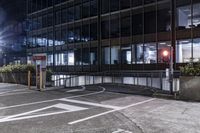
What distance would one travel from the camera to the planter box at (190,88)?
13664 millimetres

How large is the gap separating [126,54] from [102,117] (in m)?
21.6

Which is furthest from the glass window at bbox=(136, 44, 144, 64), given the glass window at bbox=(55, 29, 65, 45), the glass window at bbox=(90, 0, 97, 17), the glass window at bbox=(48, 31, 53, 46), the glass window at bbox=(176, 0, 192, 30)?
the glass window at bbox=(48, 31, 53, 46)

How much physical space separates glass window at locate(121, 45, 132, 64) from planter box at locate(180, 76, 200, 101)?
16678 millimetres

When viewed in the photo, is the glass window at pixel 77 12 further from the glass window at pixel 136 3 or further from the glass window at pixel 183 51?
the glass window at pixel 183 51

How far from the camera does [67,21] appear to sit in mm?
40781

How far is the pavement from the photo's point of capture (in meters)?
8.38

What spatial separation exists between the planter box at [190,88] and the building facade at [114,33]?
522cm

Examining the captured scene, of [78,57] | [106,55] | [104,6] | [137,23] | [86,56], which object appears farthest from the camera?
[78,57]

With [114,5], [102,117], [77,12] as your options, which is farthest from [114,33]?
[102,117]

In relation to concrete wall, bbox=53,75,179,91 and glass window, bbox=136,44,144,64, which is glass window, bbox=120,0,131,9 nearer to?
glass window, bbox=136,44,144,64

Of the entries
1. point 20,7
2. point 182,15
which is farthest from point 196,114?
point 20,7

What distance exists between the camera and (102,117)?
1006cm

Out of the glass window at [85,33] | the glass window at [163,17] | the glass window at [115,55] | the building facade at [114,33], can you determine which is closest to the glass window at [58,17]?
the building facade at [114,33]

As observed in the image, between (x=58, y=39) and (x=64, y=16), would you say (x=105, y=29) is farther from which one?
(x=58, y=39)
